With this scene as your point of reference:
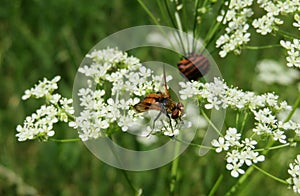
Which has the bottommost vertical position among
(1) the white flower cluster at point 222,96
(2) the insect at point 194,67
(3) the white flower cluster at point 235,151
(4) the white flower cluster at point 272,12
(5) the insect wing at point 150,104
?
(3) the white flower cluster at point 235,151

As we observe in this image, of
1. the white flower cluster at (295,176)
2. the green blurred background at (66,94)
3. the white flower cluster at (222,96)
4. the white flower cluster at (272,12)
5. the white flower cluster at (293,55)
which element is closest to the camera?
the white flower cluster at (295,176)

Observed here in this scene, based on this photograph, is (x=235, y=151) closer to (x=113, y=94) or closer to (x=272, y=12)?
(x=113, y=94)

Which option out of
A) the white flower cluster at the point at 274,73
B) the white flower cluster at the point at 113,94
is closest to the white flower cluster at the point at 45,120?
the white flower cluster at the point at 113,94

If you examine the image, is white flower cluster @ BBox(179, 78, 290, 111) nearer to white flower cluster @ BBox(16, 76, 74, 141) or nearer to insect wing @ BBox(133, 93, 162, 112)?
insect wing @ BBox(133, 93, 162, 112)

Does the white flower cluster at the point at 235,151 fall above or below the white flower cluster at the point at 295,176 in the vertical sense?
above

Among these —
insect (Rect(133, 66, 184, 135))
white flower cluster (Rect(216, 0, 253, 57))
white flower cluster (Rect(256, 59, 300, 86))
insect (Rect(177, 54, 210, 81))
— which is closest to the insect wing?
insect (Rect(133, 66, 184, 135))

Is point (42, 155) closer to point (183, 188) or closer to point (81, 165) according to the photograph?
point (81, 165)

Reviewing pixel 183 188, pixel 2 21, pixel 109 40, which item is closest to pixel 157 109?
pixel 183 188

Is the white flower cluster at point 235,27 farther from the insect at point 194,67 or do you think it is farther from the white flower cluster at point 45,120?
the white flower cluster at point 45,120
